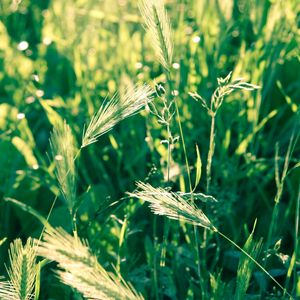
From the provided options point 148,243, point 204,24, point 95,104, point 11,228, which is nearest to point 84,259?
point 148,243

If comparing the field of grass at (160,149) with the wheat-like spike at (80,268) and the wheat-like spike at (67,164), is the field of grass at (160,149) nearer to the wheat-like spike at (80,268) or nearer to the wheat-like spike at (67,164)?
the wheat-like spike at (67,164)

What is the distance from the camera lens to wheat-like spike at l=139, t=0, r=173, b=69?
79 centimetres

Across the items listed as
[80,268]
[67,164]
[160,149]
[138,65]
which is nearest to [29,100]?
[138,65]

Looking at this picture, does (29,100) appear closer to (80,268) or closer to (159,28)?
(159,28)

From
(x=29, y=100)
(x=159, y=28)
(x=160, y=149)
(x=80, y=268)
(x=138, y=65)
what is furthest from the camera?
(x=29, y=100)

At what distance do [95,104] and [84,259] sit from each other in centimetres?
80

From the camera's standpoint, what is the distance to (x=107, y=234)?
42.9 inches

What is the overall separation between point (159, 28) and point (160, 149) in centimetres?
41

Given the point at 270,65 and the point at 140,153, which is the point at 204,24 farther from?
the point at 140,153

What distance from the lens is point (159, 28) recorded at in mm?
799

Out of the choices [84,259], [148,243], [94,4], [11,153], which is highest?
[94,4]

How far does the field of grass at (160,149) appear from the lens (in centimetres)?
98

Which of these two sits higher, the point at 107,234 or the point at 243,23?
the point at 243,23

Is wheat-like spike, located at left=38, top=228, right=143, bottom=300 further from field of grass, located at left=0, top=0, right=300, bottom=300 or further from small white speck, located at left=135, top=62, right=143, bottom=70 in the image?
small white speck, located at left=135, top=62, right=143, bottom=70
